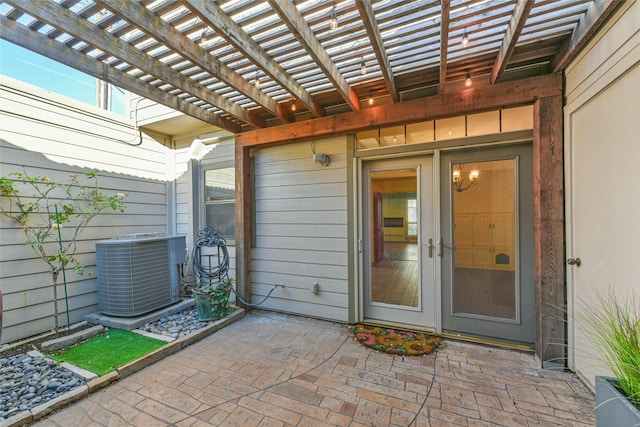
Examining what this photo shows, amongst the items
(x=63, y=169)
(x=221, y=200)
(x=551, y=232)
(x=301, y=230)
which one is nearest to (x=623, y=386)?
(x=551, y=232)

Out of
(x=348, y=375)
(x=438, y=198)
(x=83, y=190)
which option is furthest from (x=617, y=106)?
(x=83, y=190)

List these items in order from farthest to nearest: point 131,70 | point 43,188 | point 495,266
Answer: point 43,188
point 495,266
point 131,70

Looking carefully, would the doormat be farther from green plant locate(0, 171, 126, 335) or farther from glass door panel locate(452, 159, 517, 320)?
green plant locate(0, 171, 126, 335)

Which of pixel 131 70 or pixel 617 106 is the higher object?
pixel 131 70

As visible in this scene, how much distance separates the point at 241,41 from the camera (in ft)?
6.36

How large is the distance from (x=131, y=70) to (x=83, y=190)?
6.46ft

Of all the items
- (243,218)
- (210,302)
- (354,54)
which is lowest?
(210,302)

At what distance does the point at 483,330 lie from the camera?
2770 mm

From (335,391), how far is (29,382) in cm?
256

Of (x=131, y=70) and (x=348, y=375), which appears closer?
(x=348, y=375)

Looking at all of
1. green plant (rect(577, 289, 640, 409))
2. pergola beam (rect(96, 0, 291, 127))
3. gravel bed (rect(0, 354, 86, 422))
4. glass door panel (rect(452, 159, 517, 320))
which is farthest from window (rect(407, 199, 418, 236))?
gravel bed (rect(0, 354, 86, 422))

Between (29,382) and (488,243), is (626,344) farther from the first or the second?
(29,382)

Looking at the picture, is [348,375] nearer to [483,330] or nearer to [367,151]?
[483,330]

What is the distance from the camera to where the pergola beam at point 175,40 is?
1639 millimetres
